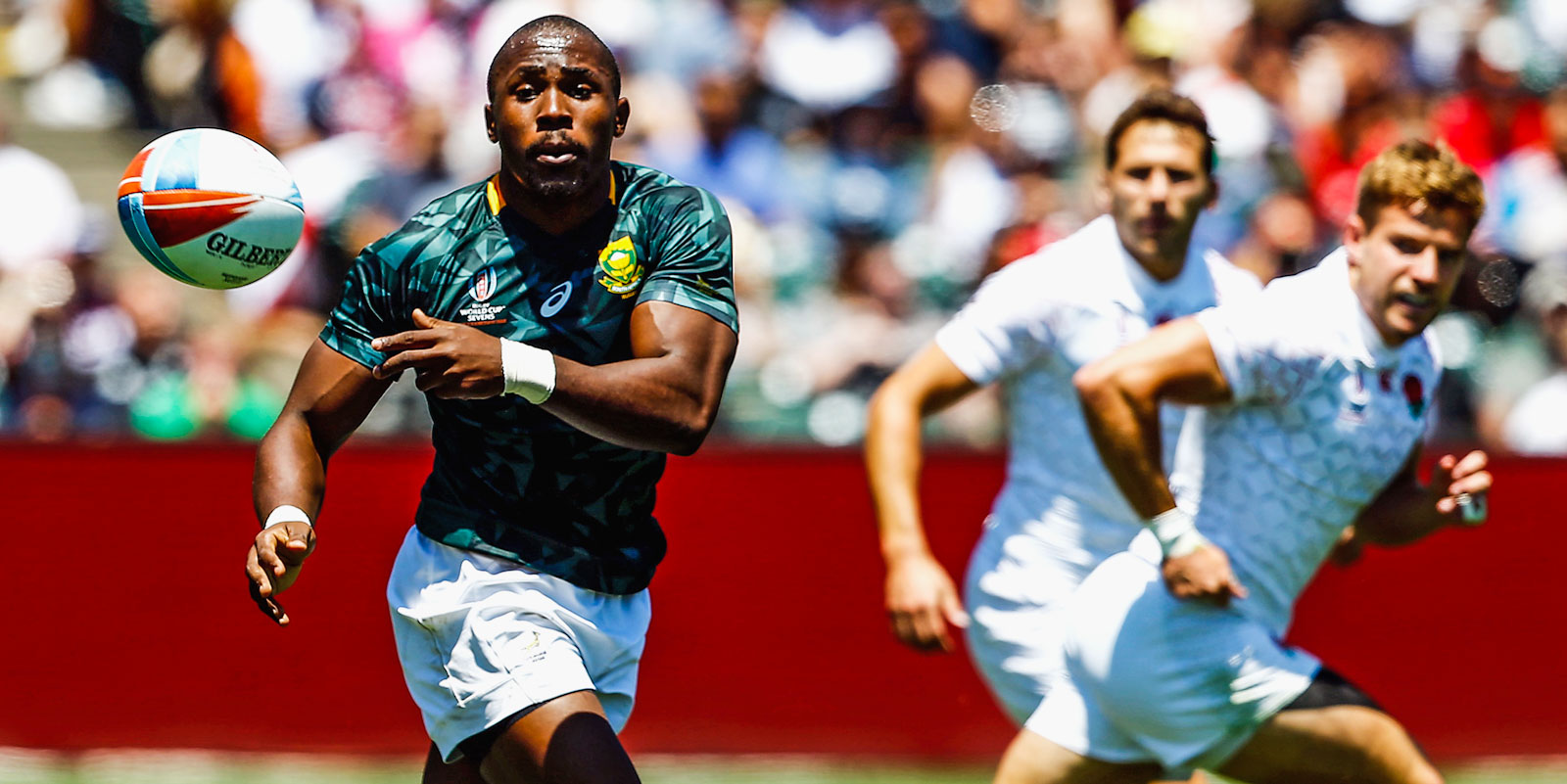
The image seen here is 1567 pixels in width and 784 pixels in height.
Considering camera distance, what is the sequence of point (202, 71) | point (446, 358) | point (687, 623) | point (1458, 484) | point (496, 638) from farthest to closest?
point (202, 71) < point (687, 623) < point (1458, 484) < point (496, 638) < point (446, 358)

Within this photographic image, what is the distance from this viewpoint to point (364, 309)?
416 cm

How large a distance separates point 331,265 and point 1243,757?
21.8ft

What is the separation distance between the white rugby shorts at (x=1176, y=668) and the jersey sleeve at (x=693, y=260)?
116 centimetres

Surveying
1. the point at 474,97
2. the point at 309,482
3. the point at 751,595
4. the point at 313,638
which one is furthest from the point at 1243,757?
the point at 474,97

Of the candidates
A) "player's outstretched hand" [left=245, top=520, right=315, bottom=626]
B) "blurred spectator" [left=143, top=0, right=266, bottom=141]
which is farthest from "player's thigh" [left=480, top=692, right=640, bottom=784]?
"blurred spectator" [left=143, top=0, right=266, bottom=141]

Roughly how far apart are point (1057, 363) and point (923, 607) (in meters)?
1.19

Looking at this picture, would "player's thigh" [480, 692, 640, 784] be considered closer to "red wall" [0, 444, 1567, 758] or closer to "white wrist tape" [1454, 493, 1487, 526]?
"white wrist tape" [1454, 493, 1487, 526]

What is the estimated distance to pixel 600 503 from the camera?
13.9 feet

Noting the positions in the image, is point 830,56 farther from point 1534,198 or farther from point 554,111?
Answer: point 554,111

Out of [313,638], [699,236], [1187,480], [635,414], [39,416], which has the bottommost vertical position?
[313,638]

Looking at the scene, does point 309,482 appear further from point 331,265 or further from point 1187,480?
point 331,265

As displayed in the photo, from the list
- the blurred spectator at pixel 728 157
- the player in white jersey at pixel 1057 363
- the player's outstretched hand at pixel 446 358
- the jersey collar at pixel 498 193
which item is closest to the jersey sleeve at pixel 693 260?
the jersey collar at pixel 498 193

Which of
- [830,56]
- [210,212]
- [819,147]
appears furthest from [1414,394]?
[830,56]

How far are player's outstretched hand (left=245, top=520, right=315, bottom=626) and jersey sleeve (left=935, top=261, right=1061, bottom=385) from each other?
6.88ft
